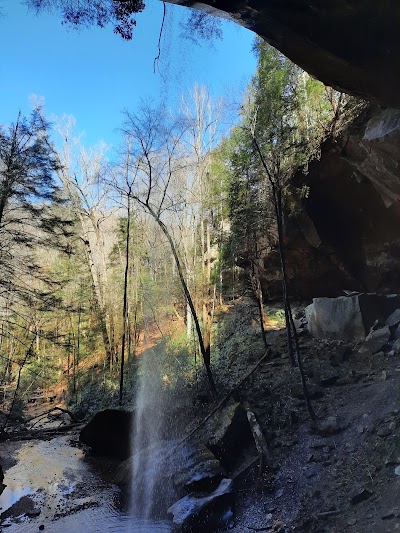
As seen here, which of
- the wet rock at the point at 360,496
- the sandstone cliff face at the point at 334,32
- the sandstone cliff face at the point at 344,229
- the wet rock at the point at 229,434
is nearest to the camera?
the sandstone cliff face at the point at 334,32

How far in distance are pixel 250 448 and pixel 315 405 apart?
1926 millimetres

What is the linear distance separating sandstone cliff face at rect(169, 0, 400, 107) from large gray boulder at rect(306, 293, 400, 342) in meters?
7.78

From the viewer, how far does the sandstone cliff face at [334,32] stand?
378cm

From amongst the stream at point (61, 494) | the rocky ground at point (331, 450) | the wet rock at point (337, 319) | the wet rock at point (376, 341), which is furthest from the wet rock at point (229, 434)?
the wet rock at point (337, 319)

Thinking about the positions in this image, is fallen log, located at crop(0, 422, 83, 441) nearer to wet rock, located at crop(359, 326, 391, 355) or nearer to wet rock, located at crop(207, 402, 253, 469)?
wet rock, located at crop(207, 402, 253, 469)

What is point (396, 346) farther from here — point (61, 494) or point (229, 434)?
point (61, 494)

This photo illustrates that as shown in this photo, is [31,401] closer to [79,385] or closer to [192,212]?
[79,385]

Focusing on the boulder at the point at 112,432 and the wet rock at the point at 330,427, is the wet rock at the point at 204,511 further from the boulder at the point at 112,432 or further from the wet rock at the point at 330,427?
the boulder at the point at 112,432

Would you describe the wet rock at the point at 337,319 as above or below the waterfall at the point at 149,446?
above

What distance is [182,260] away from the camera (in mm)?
16266

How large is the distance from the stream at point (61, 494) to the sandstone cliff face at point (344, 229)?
9877 millimetres

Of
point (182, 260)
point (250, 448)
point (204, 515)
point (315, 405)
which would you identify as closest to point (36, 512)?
point (204, 515)

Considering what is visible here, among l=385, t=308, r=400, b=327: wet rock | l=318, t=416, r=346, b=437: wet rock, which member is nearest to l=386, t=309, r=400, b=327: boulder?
l=385, t=308, r=400, b=327: wet rock

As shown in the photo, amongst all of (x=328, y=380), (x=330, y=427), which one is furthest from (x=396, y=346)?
(x=330, y=427)
